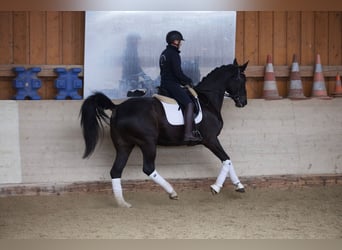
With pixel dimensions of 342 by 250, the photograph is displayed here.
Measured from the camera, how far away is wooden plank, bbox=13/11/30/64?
5949 mm

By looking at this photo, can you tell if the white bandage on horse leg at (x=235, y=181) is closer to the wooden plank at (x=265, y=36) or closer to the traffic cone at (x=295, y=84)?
the traffic cone at (x=295, y=84)

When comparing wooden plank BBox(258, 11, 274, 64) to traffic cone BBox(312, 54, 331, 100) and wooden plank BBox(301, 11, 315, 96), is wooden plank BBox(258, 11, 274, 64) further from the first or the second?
traffic cone BBox(312, 54, 331, 100)

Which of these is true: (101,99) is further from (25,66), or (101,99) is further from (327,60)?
(327,60)

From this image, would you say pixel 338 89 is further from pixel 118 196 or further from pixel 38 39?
pixel 38 39

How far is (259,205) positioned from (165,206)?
93cm

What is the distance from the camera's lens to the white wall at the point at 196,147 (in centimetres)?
535

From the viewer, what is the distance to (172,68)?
4.88 m

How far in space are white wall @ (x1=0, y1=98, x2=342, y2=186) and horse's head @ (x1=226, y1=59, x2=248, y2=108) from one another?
0.40 meters

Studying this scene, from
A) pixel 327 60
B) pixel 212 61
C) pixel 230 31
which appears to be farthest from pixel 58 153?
pixel 327 60

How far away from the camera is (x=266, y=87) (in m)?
6.13

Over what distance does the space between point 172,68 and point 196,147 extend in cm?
120

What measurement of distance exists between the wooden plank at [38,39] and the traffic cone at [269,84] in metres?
2.81

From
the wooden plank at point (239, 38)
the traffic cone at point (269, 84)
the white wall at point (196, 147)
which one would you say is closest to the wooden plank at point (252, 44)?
the wooden plank at point (239, 38)

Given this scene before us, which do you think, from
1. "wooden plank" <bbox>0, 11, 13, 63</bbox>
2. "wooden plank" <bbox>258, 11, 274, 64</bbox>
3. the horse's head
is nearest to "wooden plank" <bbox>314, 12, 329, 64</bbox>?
"wooden plank" <bbox>258, 11, 274, 64</bbox>
